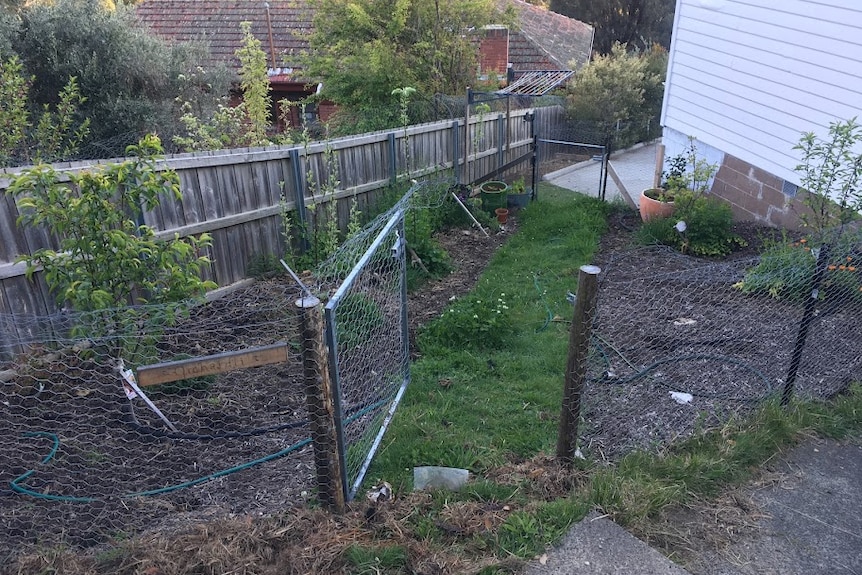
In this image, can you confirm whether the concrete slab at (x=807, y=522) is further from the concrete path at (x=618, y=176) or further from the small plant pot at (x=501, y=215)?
the concrete path at (x=618, y=176)

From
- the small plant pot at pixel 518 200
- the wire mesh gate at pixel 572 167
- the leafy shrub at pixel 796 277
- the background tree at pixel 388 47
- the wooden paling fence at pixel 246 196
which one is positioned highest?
the background tree at pixel 388 47

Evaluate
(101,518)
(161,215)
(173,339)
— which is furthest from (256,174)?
(101,518)

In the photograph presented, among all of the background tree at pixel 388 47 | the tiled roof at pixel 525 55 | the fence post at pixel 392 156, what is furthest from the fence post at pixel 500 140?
the tiled roof at pixel 525 55

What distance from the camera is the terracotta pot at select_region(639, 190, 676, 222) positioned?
8.61 metres

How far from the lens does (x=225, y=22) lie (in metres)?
17.8

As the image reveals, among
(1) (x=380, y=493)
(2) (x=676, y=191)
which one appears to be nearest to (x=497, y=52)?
(2) (x=676, y=191)

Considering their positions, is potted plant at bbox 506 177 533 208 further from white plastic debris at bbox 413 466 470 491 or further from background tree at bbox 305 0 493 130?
white plastic debris at bbox 413 466 470 491

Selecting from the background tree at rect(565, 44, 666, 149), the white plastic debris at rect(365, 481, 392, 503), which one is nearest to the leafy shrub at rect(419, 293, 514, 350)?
the white plastic debris at rect(365, 481, 392, 503)

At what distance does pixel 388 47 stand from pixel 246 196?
6.36 meters

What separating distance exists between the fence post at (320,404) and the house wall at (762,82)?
6.66 metres

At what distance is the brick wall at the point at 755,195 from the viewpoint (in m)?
7.89

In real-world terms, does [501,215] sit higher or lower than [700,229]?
lower

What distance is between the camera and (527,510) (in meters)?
3.08

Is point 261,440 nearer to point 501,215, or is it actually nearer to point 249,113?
point 501,215
